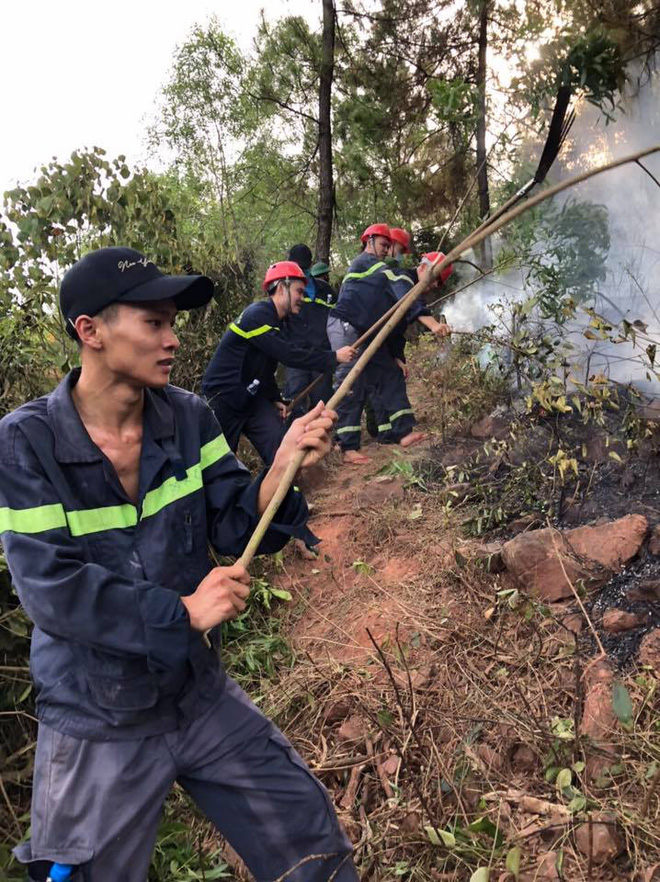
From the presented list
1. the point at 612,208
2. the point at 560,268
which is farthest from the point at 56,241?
the point at 612,208

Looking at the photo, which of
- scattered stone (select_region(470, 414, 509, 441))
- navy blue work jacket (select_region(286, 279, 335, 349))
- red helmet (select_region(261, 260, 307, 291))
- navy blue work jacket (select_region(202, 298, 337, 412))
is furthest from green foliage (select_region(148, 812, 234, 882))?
scattered stone (select_region(470, 414, 509, 441))

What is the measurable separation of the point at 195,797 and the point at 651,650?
1.91m

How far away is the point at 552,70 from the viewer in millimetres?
5199

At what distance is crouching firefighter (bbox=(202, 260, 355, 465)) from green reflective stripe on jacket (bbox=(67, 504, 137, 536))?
3083 mm

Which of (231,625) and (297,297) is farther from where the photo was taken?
(297,297)

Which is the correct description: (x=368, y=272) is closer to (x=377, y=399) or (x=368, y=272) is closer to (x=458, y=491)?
(x=377, y=399)

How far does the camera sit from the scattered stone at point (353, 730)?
2.91 m

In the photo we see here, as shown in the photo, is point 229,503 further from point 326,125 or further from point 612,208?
point 326,125

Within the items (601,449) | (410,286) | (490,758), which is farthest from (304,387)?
(490,758)

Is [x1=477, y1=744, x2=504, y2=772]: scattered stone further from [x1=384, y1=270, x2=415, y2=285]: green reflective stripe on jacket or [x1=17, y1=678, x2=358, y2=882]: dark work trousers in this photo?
[x1=384, y1=270, x2=415, y2=285]: green reflective stripe on jacket

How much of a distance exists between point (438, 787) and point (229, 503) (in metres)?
1.42

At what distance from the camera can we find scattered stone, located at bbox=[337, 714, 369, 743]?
291cm

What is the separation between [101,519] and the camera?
1678 millimetres

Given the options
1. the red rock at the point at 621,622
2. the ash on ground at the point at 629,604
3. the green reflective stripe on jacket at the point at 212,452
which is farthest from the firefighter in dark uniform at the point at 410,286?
the green reflective stripe on jacket at the point at 212,452
